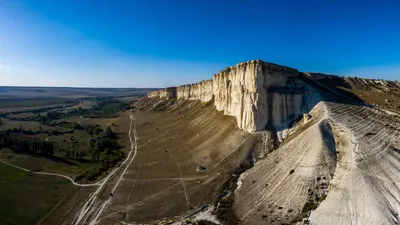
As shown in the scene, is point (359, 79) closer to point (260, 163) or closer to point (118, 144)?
point (260, 163)

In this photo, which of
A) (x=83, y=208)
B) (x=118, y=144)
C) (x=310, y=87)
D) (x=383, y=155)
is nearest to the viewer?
(x=383, y=155)

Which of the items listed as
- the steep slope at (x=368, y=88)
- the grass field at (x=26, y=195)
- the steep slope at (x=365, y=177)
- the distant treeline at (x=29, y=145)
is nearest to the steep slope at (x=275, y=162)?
the steep slope at (x=365, y=177)

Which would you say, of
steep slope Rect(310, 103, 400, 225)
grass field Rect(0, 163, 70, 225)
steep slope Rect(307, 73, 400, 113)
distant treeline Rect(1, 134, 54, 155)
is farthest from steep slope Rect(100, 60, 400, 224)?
distant treeline Rect(1, 134, 54, 155)

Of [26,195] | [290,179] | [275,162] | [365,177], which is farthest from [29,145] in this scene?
[365,177]

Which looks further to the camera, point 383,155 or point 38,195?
point 38,195

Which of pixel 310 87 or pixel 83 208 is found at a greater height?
pixel 310 87

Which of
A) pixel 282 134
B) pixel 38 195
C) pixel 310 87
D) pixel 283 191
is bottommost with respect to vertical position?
pixel 38 195

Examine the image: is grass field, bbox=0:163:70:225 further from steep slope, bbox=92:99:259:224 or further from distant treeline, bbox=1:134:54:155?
distant treeline, bbox=1:134:54:155

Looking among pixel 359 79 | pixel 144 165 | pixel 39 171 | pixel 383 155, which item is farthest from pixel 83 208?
pixel 359 79
